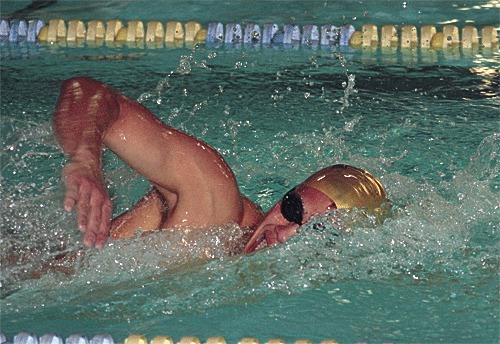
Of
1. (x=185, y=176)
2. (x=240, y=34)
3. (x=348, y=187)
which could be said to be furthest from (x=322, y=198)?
(x=240, y=34)

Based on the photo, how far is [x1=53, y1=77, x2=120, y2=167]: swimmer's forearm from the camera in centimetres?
179

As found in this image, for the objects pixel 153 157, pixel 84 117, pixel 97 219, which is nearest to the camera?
pixel 97 219

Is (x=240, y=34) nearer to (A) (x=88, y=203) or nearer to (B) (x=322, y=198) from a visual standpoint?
(B) (x=322, y=198)

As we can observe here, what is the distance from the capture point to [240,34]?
4.63m

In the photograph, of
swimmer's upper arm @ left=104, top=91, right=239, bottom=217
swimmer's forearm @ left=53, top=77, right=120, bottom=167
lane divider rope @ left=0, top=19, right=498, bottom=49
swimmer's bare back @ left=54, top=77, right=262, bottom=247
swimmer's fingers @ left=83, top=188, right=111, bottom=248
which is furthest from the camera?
lane divider rope @ left=0, top=19, right=498, bottom=49

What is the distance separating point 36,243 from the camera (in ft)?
7.54

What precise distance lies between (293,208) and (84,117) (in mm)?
546

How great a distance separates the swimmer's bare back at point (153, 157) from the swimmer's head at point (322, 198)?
125 mm

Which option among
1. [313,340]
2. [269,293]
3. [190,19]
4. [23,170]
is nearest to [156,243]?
[269,293]

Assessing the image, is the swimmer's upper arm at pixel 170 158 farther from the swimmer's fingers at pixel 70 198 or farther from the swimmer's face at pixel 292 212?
the swimmer's fingers at pixel 70 198

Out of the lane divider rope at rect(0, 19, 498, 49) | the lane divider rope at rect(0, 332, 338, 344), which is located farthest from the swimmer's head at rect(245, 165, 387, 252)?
the lane divider rope at rect(0, 19, 498, 49)

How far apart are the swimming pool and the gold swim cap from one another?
4cm

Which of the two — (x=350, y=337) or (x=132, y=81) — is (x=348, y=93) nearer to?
(x=132, y=81)

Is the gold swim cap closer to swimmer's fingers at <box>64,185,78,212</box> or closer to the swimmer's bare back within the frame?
the swimmer's bare back
